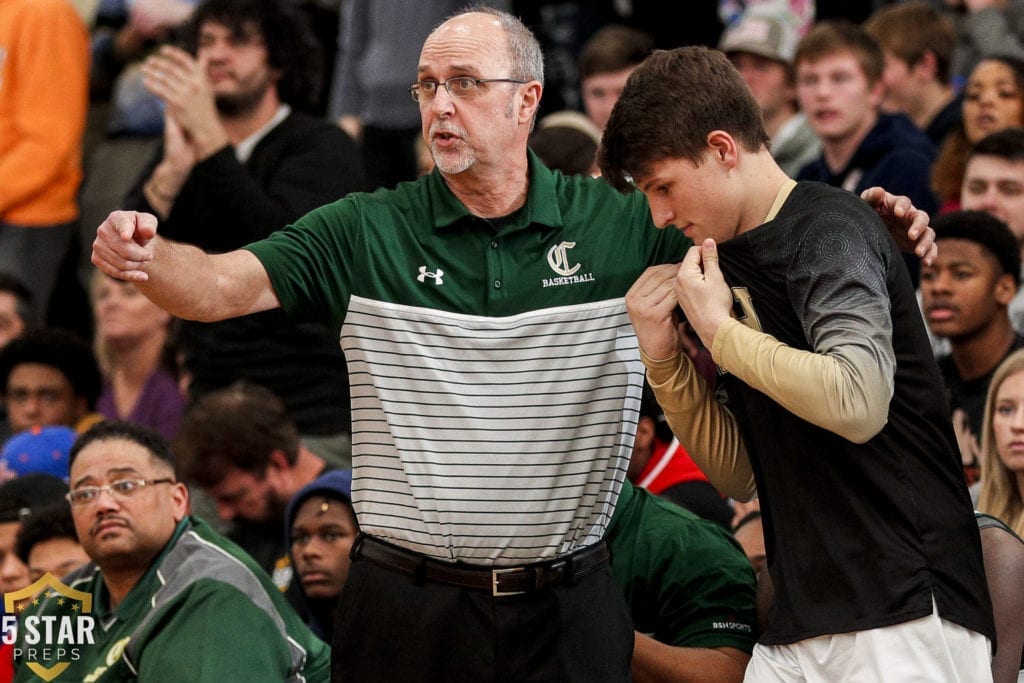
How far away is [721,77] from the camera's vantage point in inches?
136

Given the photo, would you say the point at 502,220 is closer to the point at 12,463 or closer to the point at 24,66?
the point at 12,463

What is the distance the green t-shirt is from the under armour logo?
1153 millimetres

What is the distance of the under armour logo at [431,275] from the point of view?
12.1ft

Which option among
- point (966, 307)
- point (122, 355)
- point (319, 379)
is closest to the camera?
point (966, 307)

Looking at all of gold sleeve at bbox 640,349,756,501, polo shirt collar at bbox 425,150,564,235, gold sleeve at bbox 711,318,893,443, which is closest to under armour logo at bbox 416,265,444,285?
polo shirt collar at bbox 425,150,564,235

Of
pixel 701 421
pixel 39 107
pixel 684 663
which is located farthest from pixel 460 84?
pixel 39 107

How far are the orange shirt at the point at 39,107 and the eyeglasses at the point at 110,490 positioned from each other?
11.3ft

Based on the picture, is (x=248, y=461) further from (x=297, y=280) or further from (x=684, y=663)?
(x=297, y=280)

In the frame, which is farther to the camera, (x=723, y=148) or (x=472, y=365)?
(x=472, y=365)

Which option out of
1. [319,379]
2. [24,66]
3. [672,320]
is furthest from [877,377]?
[24,66]

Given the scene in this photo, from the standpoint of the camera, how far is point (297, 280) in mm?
3594

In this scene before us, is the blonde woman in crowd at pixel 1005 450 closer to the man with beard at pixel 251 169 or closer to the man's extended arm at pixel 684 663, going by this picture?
the man's extended arm at pixel 684 663

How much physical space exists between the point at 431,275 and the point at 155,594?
69.0 inches

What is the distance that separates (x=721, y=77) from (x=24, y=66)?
5.84 m
